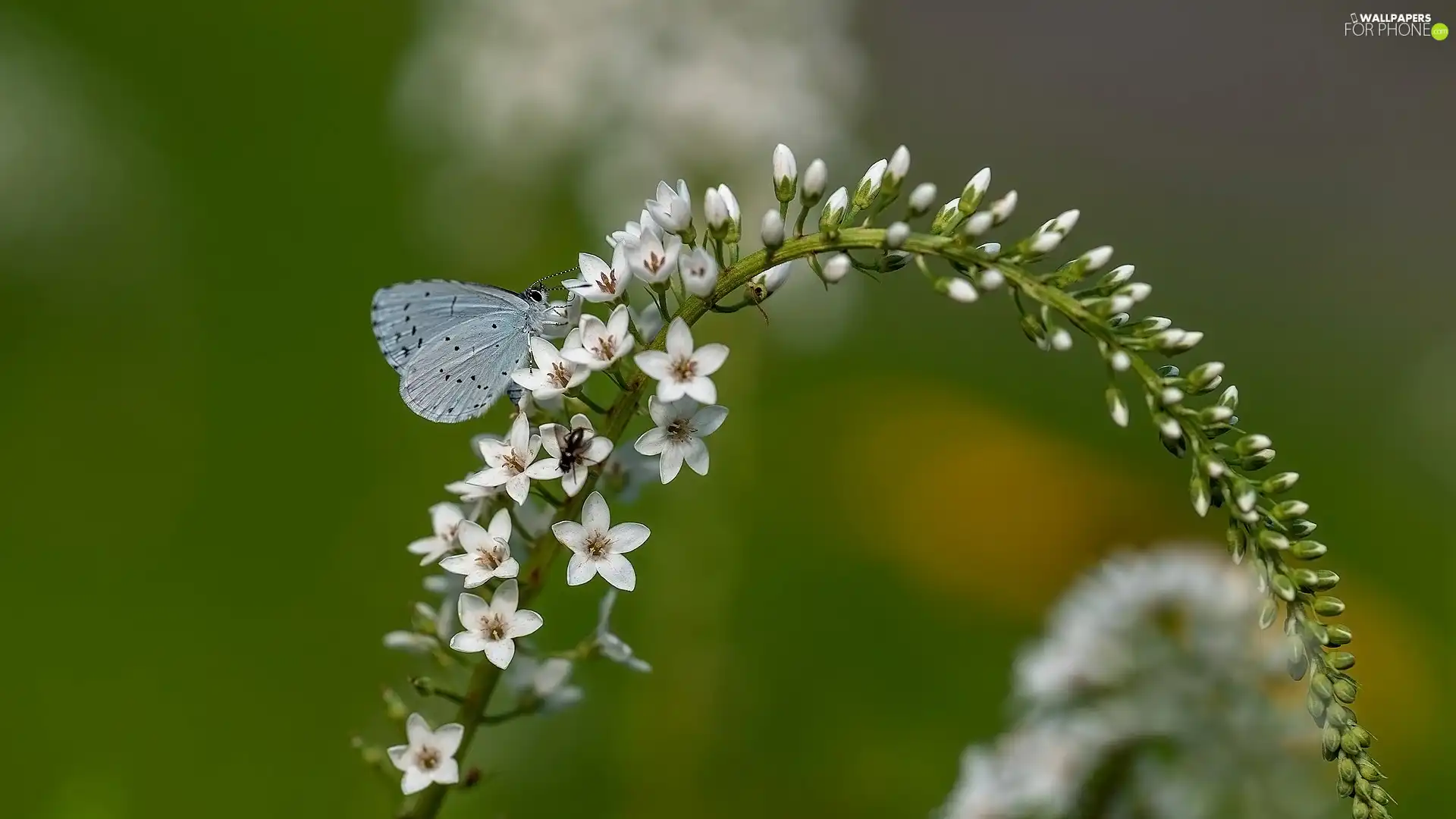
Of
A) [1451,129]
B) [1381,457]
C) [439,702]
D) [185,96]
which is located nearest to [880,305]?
[1381,457]

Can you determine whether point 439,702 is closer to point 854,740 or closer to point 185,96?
point 854,740

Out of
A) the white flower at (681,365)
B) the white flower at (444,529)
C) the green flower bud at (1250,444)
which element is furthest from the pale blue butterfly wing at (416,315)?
the green flower bud at (1250,444)

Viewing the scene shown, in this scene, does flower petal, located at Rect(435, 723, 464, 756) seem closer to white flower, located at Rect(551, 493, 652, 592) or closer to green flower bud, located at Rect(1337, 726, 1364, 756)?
white flower, located at Rect(551, 493, 652, 592)

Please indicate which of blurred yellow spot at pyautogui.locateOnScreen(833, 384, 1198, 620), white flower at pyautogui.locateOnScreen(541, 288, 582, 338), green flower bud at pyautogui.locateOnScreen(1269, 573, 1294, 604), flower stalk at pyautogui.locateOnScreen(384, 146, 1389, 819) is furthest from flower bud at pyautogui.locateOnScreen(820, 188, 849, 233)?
blurred yellow spot at pyautogui.locateOnScreen(833, 384, 1198, 620)

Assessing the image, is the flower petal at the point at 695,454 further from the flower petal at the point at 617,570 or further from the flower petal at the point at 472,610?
the flower petal at the point at 472,610

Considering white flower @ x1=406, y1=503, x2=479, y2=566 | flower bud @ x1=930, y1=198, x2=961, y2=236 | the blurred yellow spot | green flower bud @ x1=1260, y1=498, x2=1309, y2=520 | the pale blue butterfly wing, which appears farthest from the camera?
the blurred yellow spot
